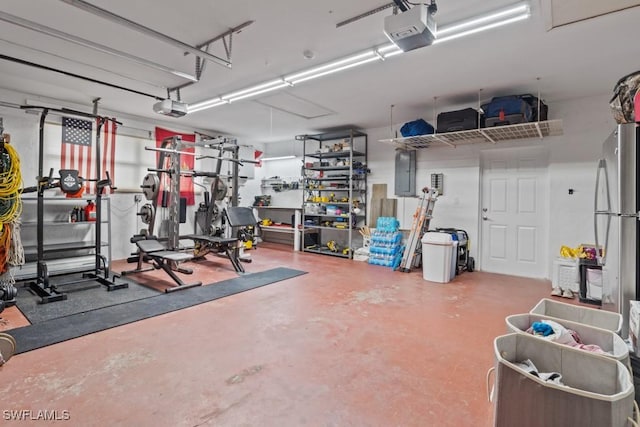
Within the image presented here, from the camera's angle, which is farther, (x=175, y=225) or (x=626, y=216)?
(x=175, y=225)

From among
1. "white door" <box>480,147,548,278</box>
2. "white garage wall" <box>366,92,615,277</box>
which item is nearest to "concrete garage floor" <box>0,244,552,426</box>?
"white door" <box>480,147,548,278</box>

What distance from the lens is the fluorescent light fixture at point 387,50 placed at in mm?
2629

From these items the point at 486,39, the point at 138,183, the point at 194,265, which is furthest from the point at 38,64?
the point at 486,39

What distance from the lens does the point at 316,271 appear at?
580 cm

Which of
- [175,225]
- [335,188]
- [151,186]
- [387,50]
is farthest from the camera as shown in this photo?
[335,188]

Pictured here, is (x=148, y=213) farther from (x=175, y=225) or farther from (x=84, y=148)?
(x=84, y=148)

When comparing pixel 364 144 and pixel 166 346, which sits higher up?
pixel 364 144

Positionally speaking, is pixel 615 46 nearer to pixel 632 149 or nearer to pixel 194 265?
pixel 632 149

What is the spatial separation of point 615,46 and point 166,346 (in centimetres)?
548

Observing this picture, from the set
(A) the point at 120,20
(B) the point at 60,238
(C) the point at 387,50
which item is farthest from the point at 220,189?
(C) the point at 387,50

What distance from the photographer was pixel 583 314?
2045mm

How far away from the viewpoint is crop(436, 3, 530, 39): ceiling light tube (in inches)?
101

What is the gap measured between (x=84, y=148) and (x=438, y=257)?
265 inches

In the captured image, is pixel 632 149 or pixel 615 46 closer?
pixel 632 149
